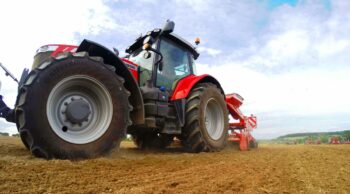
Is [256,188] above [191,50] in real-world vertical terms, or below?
below

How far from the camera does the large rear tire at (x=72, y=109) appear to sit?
2734 millimetres

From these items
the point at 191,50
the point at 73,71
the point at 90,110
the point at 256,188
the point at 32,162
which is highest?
the point at 191,50

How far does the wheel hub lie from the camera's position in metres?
3.13

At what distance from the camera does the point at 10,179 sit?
79.4 inches

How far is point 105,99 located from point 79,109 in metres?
0.39

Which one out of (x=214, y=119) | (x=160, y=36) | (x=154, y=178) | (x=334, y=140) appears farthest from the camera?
(x=334, y=140)

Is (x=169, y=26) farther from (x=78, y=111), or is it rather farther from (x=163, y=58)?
(x=78, y=111)

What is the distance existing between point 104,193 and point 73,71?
5.44 ft

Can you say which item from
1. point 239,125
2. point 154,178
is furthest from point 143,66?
point 239,125

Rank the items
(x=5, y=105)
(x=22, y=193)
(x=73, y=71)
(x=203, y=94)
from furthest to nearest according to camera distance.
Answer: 1. (x=203, y=94)
2. (x=5, y=105)
3. (x=73, y=71)
4. (x=22, y=193)

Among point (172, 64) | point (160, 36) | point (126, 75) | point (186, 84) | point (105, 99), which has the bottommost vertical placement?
point (105, 99)

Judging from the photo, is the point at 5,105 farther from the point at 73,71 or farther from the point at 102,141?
the point at 102,141

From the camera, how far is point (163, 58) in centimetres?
513

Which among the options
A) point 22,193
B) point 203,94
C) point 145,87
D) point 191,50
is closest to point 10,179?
point 22,193
